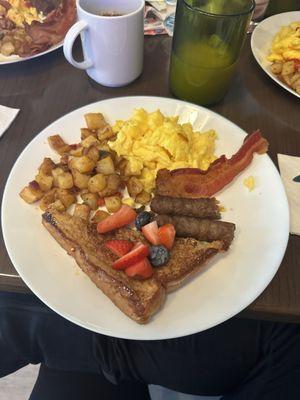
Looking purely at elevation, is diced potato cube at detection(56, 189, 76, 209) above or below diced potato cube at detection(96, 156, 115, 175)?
below

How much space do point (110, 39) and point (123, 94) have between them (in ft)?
0.76

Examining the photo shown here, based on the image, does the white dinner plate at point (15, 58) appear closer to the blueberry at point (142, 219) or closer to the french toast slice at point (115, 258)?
the french toast slice at point (115, 258)

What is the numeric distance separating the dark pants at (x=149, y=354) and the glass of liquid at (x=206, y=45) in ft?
2.65

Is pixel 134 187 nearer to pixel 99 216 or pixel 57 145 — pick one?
pixel 99 216

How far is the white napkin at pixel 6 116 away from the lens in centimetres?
120

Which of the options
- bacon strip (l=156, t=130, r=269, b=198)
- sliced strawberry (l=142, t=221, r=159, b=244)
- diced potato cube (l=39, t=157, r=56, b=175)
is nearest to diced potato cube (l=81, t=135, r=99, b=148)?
diced potato cube (l=39, t=157, r=56, b=175)

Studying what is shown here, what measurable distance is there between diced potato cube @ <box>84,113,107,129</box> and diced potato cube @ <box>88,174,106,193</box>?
21cm

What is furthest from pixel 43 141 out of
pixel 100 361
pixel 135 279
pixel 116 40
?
pixel 100 361

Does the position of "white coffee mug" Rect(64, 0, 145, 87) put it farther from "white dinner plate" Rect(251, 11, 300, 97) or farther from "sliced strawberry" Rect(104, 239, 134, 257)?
"sliced strawberry" Rect(104, 239, 134, 257)

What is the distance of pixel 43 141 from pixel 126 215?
1.26 feet

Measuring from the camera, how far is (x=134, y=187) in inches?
41.4

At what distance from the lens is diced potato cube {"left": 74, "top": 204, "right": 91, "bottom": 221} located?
1.00 meters

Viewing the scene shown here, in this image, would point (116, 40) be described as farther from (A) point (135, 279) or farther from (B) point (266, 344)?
(B) point (266, 344)

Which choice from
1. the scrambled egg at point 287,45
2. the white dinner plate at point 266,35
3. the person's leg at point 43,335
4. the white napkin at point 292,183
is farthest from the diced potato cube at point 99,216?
the scrambled egg at point 287,45
